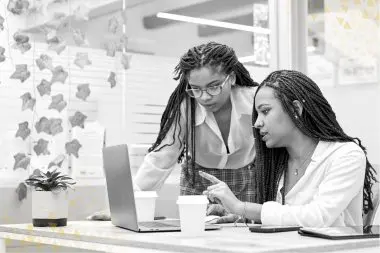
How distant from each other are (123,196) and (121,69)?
1795 mm

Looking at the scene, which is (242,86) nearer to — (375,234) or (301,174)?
(301,174)

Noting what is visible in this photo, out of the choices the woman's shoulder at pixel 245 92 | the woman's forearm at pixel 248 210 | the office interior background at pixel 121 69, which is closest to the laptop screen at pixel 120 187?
the woman's forearm at pixel 248 210

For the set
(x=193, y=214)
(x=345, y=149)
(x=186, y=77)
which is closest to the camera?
(x=193, y=214)

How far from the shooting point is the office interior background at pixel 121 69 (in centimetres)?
337

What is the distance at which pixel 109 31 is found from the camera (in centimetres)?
368

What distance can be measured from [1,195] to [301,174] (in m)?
1.65

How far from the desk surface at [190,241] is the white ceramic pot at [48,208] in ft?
0.25

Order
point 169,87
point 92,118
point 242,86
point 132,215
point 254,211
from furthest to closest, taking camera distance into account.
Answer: point 169,87, point 92,118, point 242,86, point 254,211, point 132,215

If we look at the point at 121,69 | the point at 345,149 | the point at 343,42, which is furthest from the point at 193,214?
the point at 343,42

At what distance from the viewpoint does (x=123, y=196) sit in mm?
1961

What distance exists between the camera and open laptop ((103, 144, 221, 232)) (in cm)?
189

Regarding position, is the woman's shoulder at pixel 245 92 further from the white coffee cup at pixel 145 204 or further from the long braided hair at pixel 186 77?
Result: the white coffee cup at pixel 145 204

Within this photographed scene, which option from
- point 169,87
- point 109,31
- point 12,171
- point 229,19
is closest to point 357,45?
point 229,19

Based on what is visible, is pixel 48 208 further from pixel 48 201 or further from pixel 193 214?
pixel 193 214
